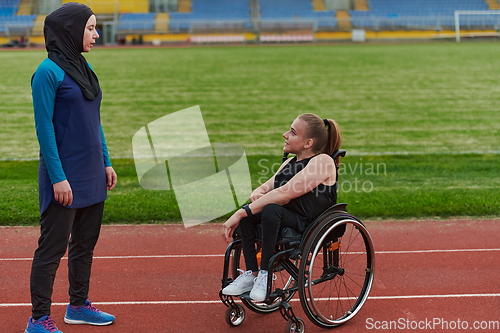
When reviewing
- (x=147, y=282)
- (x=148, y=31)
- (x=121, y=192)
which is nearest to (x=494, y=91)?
(x=121, y=192)

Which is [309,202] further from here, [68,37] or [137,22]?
[137,22]

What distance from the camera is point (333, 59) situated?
92.3 ft

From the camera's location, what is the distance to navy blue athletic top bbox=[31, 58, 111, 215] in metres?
2.89

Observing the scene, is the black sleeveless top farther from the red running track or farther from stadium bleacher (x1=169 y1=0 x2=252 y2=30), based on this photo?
stadium bleacher (x1=169 y1=0 x2=252 y2=30)

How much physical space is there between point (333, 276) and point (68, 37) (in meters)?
2.20

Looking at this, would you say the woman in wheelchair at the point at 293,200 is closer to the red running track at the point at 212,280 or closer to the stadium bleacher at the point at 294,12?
the red running track at the point at 212,280

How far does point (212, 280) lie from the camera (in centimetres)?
419

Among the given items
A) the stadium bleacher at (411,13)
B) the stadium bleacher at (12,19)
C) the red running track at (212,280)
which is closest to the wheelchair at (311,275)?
the red running track at (212,280)

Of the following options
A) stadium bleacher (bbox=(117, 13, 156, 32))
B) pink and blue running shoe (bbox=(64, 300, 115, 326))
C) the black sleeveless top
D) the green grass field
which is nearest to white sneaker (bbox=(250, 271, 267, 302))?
the black sleeveless top

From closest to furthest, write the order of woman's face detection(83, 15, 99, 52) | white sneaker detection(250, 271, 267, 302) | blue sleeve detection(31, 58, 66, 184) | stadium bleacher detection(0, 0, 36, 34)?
blue sleeve detection(31, 58, 66, 184) → woman's face detection(83, 15, 99, 52) → white sneaker detection(250, 271, 267, 302) → stadium bleacher detection(0, 0, 36, 34)

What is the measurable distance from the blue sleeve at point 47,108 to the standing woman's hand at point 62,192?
25 mm

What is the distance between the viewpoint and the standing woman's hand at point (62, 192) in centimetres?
295

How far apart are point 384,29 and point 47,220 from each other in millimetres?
46178

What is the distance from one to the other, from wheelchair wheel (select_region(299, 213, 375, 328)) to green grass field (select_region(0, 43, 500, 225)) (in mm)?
1837
